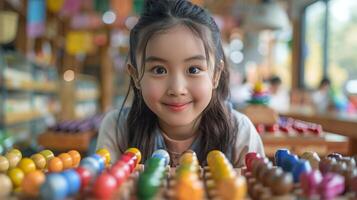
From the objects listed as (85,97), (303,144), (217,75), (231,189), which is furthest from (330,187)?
(85,97)

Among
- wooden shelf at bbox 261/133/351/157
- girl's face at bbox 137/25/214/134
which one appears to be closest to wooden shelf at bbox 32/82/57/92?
wooden shelf at bbox 261/133/351/157

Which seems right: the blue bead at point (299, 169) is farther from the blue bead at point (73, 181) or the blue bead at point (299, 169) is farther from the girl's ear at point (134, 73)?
the girl's ear at point (134, 73)

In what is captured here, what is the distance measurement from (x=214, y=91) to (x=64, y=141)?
172 centimetres

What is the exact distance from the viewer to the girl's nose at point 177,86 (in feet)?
3.49

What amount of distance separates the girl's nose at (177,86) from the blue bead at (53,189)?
49 cm

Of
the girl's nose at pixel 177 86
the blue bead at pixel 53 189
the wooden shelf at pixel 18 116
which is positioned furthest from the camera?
the wooden shelf at pixel 18 116

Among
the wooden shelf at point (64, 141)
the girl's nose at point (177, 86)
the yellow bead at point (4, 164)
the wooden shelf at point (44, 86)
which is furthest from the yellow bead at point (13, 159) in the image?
the wooden shelf at point (44, 86)

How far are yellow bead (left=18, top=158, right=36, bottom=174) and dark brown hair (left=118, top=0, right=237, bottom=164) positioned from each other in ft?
1.41

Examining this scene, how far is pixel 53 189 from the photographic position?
595 mm

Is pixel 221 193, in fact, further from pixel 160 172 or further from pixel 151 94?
pixel 151 94

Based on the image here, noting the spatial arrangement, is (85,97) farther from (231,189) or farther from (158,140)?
(231,189)

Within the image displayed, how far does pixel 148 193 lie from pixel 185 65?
0.49 metres

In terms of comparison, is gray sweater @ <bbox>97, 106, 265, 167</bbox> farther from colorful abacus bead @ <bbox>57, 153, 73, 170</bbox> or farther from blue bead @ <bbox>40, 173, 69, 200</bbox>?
blue bead @ <bbox>40, 173, 69, 200</bbox>

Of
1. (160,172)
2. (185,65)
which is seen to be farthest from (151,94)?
(160,172)
